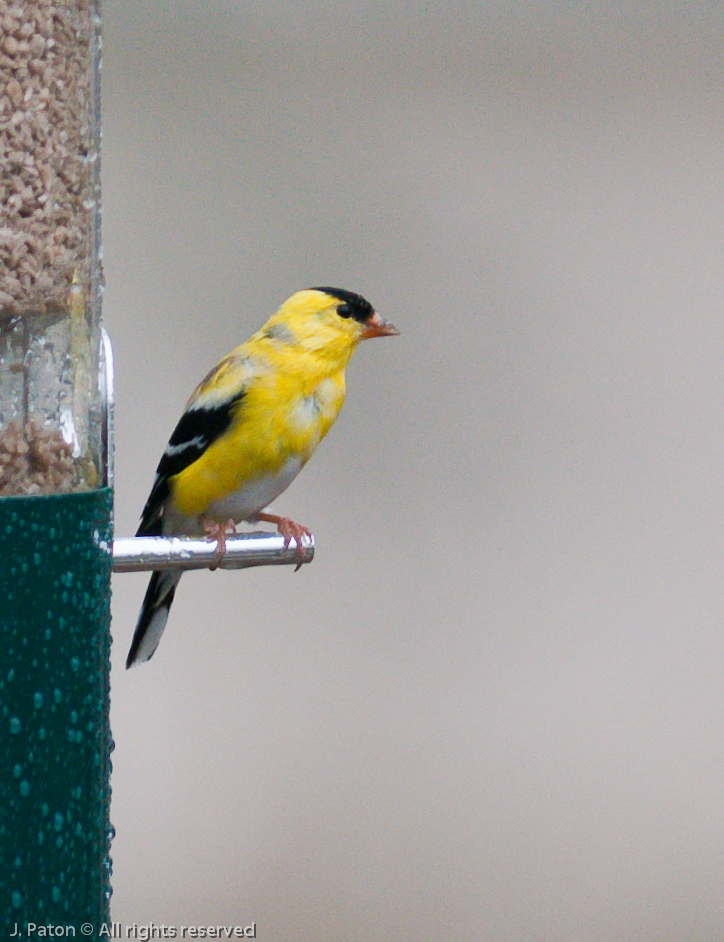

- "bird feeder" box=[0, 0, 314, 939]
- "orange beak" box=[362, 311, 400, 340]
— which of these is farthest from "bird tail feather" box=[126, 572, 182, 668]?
"bird feeder" box=[0, 0, 314, 939]

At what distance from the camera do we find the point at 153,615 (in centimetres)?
230

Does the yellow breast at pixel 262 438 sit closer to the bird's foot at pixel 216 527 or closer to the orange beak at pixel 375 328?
the bird's foot at pixel 216 527

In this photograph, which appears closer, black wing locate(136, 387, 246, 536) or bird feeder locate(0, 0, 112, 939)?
bird feeder locate(0, 0, 112, 939)

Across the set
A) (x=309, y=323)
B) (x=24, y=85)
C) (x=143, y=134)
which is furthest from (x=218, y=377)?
(x=143, y=134)

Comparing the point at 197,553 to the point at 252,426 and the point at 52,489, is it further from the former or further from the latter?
the point at 252,426

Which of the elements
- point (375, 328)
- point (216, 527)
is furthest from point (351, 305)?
point (216, 527)

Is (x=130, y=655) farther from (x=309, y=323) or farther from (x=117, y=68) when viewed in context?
(x=117, y=68)

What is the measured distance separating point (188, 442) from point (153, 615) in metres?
0.32

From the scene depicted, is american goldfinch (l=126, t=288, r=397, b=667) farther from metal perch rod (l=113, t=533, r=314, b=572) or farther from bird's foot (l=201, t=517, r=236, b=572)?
metal perch rod (l=113, t=533, r=314, b=572)

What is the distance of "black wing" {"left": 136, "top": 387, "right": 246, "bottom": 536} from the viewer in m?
2.25

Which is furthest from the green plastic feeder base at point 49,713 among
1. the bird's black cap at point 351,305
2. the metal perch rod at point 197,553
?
the bird's black cap at point 351,305

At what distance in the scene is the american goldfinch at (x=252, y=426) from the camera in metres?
2.25

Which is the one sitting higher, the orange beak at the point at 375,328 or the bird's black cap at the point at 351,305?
the bird's black cap at the point at 351,305

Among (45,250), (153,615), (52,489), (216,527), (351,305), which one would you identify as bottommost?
(153,615)
